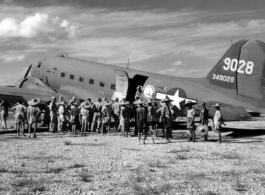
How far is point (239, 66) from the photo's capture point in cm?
1742

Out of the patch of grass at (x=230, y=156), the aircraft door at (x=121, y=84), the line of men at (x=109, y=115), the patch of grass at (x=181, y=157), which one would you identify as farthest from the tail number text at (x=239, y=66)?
the patch of grass at (x=181, y=157)

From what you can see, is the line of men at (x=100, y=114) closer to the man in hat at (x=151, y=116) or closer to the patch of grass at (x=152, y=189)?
the man in hat at (x=151, y=116)

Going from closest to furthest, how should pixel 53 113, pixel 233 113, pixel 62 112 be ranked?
pixel 233 113
pixel 62 112
pixel 53 113

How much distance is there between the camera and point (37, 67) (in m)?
24.4

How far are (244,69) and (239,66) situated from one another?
13.3 inches

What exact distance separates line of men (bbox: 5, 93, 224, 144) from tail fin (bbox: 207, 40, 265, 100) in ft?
11.2

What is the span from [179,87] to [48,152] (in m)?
10.5

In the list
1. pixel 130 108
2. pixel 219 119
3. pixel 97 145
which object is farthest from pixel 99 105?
A: pixel 219 119

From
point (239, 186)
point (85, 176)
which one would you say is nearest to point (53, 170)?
point (85, 176)

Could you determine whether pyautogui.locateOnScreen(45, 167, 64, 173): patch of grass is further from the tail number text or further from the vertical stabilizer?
the tail number text

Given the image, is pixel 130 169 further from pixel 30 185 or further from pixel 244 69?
pixel 244 69

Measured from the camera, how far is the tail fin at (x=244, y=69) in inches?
659

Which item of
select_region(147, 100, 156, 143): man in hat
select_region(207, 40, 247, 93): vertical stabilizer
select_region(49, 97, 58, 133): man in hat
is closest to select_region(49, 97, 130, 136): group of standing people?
select_region(49, 97, 58, 133): man in hat

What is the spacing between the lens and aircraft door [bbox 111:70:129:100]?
20095 millimetres
